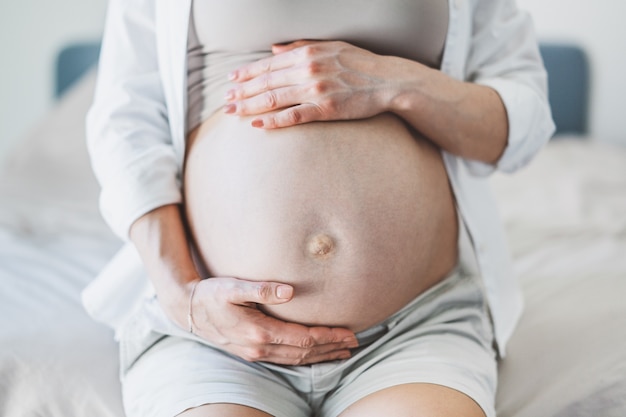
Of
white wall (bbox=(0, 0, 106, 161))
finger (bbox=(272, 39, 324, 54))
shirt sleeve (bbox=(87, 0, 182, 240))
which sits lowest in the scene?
white wall (bbox=(0, 0, 106, 161))

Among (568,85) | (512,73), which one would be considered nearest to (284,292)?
(512,73)

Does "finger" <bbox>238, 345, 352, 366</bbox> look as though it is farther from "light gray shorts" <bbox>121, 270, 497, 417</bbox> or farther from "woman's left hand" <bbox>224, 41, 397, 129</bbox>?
"woman's left hand" <bbox>224, 41, 397, 129</bbox>

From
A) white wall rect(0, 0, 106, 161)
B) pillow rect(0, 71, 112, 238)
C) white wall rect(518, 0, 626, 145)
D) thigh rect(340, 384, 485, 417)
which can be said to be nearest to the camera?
thigh rect(340, 384, 485, 417)

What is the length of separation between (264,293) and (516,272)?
28.6 inches

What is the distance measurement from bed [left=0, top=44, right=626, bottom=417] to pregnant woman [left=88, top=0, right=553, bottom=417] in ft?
0.23

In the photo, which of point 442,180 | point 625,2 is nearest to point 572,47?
point 625,2

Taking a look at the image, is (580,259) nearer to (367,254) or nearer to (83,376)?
(367,254)

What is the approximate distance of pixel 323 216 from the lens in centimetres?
80

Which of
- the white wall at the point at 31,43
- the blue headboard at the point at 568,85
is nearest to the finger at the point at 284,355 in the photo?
the blue headboard at the point at 568,85

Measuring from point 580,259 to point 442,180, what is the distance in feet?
1.87

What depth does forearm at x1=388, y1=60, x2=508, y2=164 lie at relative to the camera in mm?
862

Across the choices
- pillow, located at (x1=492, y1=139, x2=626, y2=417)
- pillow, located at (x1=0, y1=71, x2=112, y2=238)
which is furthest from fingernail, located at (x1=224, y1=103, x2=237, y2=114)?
pillow, located at (x1=0, y1=71, x2=112, y2=238)

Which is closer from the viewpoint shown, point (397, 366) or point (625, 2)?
point (397, 366)

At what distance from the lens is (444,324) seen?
0.87 m
